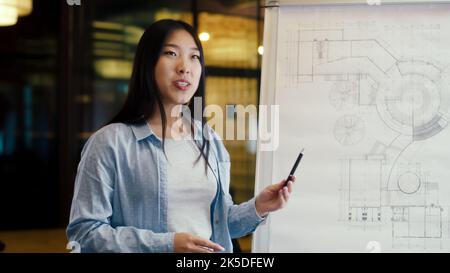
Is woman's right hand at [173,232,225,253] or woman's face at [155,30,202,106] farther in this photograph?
woman's face at [155,30,202,106]

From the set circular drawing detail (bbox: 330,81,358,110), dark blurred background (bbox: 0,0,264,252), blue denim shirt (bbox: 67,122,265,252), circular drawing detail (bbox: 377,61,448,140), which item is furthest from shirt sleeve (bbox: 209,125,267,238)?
dark blurred background (bbox: 0,0,264,252)

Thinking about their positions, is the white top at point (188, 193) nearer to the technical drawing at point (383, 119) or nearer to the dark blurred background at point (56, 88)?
the technical drawing at point (383, 119)

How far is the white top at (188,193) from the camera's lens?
5.36 ft

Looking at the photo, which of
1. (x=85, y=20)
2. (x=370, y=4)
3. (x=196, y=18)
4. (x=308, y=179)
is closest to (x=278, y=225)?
(x=308, y=179)

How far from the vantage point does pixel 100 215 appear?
1519 millimetres

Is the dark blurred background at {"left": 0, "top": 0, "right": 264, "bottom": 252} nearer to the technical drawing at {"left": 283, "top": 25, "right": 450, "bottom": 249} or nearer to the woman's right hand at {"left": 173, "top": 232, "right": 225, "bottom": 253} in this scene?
the technical drawing at {"left": 283, "top": 25, "right": 450, "bottom": 249}

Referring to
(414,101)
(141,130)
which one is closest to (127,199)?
(141,130)

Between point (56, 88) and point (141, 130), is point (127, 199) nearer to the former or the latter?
point (141, 130)

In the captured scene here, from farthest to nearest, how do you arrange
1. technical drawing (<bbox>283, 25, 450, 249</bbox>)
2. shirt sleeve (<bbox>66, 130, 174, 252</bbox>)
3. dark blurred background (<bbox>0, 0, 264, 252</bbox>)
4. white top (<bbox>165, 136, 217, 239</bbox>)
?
dark blurred background (<bbox>0, 0, 264, 252</bbox>)
technical drawing (<bbox>283, 25, 450, 249</bbox>)
white top (<bbox>165, 136, 217, 239</bbox>)
shirt sleeve (<bbox>66, 130, 174, 252</bbox>)

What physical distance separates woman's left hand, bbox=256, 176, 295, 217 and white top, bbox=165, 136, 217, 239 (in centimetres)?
15

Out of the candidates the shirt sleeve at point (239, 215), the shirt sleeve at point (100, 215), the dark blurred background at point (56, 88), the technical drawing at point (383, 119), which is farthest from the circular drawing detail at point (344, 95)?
the dark blurred background at point (56, 88)

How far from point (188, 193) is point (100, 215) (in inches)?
11.0

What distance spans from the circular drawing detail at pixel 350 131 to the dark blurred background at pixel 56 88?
130 inches

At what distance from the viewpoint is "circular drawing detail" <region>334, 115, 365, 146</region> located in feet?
5.78
